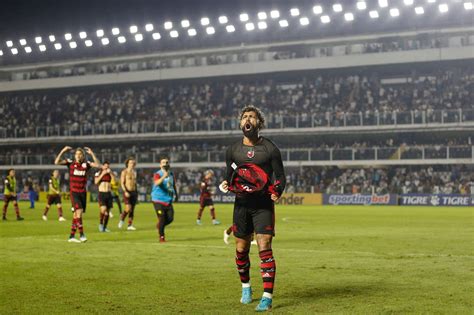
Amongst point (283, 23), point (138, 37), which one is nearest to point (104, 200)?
point (283, 23)

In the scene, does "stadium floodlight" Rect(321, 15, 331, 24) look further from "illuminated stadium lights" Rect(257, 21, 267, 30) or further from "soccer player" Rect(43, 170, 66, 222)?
"soccer player" Rect(43, 170, 66, 222)

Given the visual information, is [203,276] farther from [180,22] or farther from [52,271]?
[180,22]

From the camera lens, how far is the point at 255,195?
10.1m

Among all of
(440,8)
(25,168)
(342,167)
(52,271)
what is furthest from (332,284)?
(25,168)

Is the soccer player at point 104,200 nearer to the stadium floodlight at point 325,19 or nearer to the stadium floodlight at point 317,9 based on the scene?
the stadium floodlight at point 317,9

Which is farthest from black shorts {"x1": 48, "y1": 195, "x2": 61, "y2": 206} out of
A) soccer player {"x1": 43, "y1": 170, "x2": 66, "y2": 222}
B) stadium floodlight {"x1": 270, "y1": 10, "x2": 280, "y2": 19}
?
stadium floodlight {"x1": 270, "y1": 10, "x2": 280, "y2": 19}

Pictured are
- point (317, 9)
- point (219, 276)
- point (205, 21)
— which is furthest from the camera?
point (205, 21)

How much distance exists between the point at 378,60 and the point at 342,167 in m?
9.92

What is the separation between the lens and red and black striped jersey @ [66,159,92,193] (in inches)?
807

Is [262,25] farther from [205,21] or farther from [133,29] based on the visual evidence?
[133,29]

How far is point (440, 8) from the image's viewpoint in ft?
219

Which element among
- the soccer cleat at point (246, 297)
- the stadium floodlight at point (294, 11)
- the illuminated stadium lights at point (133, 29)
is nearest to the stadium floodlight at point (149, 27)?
the illuminated stadium lights at point (133, 29)

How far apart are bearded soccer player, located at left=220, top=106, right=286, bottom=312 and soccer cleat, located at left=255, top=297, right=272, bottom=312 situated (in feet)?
0.88

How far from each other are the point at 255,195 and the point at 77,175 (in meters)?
→ 11.5
